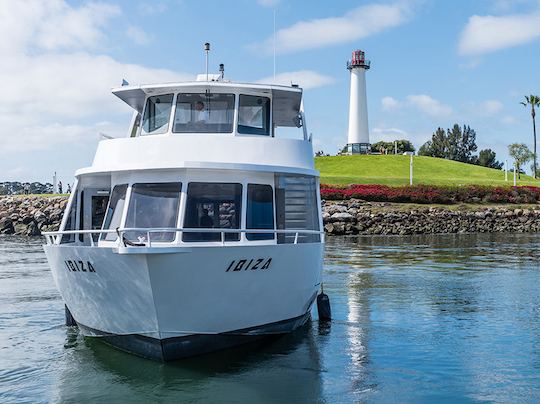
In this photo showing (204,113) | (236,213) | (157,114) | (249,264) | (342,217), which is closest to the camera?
(249,264)

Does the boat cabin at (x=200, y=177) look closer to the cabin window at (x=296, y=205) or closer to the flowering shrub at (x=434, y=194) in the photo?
the cabin window at (x=296, y=205)

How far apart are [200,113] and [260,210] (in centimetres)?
252

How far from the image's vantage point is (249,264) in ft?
36.1

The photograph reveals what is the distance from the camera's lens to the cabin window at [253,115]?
13.3 meters

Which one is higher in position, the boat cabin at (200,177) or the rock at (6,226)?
the boat cabin at (200,177)

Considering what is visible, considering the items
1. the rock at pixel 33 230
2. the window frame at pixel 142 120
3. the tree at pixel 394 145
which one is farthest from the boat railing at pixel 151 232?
the tree at pixel 394 145

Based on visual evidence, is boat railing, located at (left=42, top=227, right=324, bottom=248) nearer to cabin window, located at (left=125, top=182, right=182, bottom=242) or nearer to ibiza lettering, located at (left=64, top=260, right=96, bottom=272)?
cabin window, located at (left=125, top=182, right=182, bottom=242)

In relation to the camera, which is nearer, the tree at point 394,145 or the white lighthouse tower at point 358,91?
the white lighthouse tower at point 358,91

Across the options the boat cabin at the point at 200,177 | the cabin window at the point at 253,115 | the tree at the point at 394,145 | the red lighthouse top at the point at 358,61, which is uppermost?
the red lighthouse top at the point at 358,61

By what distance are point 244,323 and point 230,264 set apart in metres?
1.42

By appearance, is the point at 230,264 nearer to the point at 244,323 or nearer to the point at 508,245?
the point at 244,323

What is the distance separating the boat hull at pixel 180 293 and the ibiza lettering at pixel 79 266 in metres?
0.02

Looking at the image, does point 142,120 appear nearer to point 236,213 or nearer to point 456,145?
point 236,213

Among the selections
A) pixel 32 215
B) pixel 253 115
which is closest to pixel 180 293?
pixel 253 115
